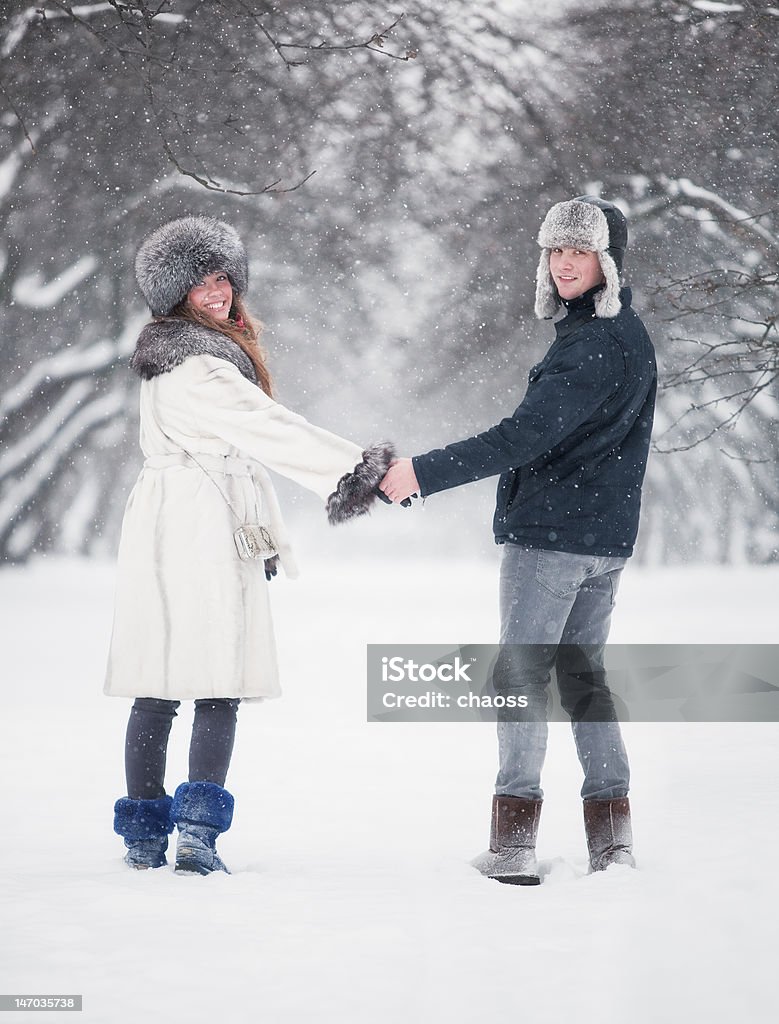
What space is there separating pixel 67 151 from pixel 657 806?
1060cm

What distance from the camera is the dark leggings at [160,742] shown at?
10.7ft

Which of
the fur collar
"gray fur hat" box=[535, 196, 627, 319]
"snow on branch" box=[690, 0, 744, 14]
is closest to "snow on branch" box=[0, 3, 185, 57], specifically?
"snow on branch" box=[690, 0, 744, 14]

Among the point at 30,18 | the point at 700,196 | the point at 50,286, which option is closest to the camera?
the point at 30,18

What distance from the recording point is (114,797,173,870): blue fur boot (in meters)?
3.22

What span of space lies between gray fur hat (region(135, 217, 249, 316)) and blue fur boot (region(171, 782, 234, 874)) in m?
1.46

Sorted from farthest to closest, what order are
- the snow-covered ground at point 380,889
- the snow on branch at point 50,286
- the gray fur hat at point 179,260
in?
the snow on branch at point 50,286
the gray fur hat at point 179,260
the snow-covered ground at point 380,889

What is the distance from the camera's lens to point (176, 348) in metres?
3.32

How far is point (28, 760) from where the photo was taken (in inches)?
190

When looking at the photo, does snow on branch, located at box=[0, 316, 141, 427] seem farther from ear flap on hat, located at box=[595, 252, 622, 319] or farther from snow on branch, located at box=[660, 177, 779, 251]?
ear flap on hat, located at box=[595, 252, 622, 319]

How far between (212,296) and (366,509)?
0.86m

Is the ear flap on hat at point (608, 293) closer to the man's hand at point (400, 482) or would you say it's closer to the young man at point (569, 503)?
the young man at point (569, 503)

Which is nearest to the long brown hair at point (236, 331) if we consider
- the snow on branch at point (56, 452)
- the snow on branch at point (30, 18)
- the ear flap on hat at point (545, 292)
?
the ear flap on hat at point (545, 292)

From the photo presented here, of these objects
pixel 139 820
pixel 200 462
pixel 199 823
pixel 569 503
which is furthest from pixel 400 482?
pixel 139 820

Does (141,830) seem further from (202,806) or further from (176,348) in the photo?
(176,348)
